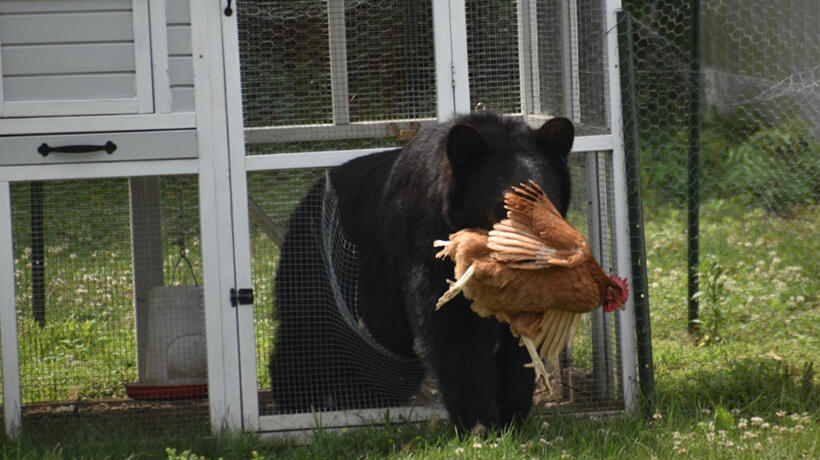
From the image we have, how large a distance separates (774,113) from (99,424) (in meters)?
3.83

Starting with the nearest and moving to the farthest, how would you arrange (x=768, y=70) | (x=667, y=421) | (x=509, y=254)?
1. (x=509, y=254)
2. (x=667, y=421)
3. (x=768, y=70)

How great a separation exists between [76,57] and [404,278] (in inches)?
66.6

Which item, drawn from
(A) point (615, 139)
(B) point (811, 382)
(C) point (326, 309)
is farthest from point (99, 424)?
(B) point (811, 382)

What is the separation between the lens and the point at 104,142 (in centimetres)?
Result: 438

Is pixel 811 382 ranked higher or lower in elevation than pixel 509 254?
lower

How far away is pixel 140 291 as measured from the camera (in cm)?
550

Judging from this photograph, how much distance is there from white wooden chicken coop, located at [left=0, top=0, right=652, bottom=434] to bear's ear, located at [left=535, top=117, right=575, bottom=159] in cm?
48

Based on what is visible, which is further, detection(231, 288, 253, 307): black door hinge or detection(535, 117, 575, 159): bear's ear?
detection(231, 288, 253, 307): black door hinge

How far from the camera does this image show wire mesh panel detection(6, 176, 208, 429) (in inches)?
187

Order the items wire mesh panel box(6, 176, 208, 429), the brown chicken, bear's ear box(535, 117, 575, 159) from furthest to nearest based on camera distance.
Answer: wire mesh panel box(6, 176, 208, 429)
bear's ear box(535, 117, 575, 159)
the brown chicken

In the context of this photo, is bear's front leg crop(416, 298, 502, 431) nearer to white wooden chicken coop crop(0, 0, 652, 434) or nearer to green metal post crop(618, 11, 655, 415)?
white wooden chicken coop crop(0, 0, 652, 434)

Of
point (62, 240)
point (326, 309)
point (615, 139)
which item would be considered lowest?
point (326, 309)

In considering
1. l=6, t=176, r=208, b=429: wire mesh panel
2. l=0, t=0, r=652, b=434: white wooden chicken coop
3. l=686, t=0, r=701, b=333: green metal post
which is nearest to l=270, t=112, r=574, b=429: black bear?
l=0, t=0, r=652, b=434: white wooden chicken coop

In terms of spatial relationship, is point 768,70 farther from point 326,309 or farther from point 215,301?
point 215,301
